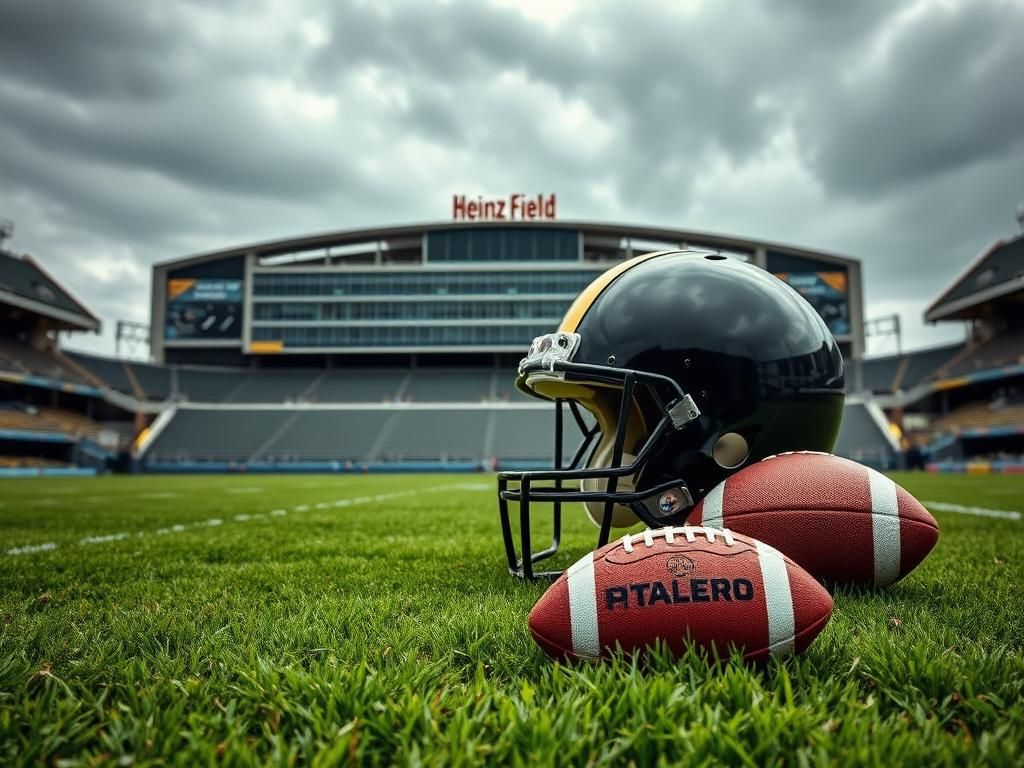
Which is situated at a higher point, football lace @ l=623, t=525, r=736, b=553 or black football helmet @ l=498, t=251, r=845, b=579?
black football helmet @ l=498, t=251, r=845, b=579

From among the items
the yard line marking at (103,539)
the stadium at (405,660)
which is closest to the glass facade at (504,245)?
the stadium at (405,660)

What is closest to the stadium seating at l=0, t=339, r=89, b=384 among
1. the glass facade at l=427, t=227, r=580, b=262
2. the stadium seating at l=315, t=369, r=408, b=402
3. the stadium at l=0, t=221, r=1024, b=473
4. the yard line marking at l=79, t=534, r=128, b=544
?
the stadium at l=0, t=221, r=1024, b=473

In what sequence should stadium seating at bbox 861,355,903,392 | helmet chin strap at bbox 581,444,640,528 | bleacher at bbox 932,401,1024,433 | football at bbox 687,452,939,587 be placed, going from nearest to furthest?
football at bbox 687,452,939,587
helmet chin strap at bbox 581,444,640,528
bleacher at bbox 932,401,1024,433
stadium seating at bbox 861,355,903,392

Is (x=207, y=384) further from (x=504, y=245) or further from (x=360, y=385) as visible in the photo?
(x=504, y=245)

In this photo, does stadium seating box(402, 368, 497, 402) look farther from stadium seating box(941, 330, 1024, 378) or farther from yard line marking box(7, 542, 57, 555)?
yard line marking box(7, 542, 57, 555)

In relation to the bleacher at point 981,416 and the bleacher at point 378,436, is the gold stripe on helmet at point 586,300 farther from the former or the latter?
the bleacher at point 981,416

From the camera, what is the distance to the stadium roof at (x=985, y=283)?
85.5 feet

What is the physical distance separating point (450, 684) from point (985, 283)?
33.1 meters

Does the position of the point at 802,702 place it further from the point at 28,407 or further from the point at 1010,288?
the point at 28,407

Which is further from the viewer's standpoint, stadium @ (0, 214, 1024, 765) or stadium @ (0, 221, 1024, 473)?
stadium @ (0, 221, 1024, 473)

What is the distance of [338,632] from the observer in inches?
62.8

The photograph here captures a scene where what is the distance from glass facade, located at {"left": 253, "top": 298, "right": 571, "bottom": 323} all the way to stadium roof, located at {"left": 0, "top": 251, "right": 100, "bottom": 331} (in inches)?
311

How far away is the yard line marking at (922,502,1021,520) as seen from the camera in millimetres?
5125

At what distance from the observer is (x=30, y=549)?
349cm
